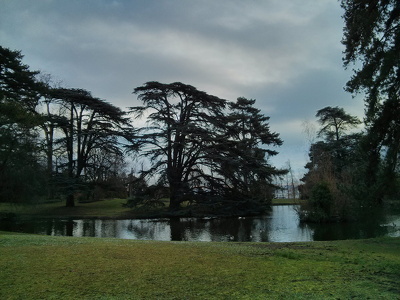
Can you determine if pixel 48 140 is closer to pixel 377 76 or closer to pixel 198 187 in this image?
pixel 198 187

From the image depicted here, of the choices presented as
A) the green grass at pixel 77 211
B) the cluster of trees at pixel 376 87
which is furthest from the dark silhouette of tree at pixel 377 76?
the green grass at pixel 77 211

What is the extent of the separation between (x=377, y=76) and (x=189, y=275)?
10.1 meters

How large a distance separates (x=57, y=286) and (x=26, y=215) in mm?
30738

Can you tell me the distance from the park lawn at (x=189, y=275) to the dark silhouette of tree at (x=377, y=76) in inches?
268

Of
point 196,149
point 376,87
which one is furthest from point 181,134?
point 376,87

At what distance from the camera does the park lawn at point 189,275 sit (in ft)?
14.1

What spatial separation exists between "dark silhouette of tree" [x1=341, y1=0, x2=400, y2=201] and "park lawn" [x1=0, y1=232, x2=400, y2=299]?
682 cm

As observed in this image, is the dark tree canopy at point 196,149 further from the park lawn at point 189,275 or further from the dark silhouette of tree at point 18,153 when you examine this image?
the park lawn at point 189,275

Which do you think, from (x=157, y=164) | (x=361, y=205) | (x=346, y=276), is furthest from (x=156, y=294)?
(x=157, y=164)

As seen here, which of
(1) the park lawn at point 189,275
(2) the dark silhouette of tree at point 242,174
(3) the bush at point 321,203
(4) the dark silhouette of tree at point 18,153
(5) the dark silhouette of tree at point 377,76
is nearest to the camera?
(1) the park lawn at point 189,275

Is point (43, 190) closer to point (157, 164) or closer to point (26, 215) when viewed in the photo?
point (26, 215)

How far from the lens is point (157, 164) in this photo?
32.3 meters

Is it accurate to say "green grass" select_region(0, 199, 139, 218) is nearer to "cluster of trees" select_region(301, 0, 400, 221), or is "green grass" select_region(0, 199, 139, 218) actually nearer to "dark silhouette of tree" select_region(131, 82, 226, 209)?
"dark silhouette of tree" select_region(131, 82, 226, 209)

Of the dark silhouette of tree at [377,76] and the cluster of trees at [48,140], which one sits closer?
the dark silhouette of tree at [377,76]
